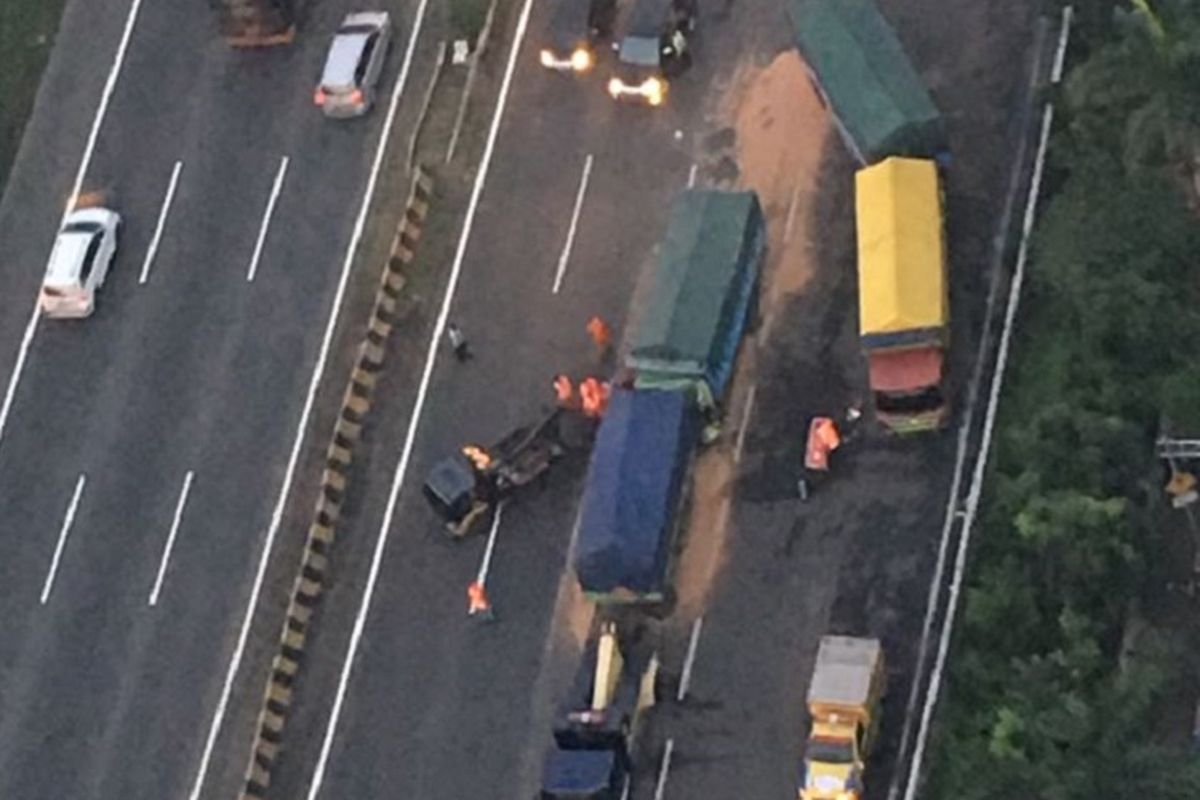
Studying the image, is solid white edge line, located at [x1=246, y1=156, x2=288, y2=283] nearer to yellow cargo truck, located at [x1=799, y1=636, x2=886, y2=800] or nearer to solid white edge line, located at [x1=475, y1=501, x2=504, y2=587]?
solid white edge line, located at [x1=475, y1=501, x2=504, y2=587]

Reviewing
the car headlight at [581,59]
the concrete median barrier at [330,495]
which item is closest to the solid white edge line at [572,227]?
the car headlight at [581,59]

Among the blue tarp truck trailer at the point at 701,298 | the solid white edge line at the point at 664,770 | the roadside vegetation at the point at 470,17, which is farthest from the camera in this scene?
the roadside vegetation at the point at 470,17

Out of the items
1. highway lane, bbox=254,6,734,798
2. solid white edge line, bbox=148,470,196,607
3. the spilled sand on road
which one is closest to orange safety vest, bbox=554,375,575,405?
highway lane, bbox=254,6,734,798

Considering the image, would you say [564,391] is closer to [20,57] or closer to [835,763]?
[835,763]

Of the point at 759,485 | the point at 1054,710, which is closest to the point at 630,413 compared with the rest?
the point at 759,485

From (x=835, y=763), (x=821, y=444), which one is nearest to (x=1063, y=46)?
(x=821, y=444)

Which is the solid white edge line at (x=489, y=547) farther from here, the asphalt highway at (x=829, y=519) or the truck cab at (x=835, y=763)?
the truck cab at (x=835, y=763)

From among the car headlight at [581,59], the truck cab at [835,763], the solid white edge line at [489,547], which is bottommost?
the truck cab at [835,763]

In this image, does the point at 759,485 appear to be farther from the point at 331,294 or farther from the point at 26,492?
the point at 26,492
